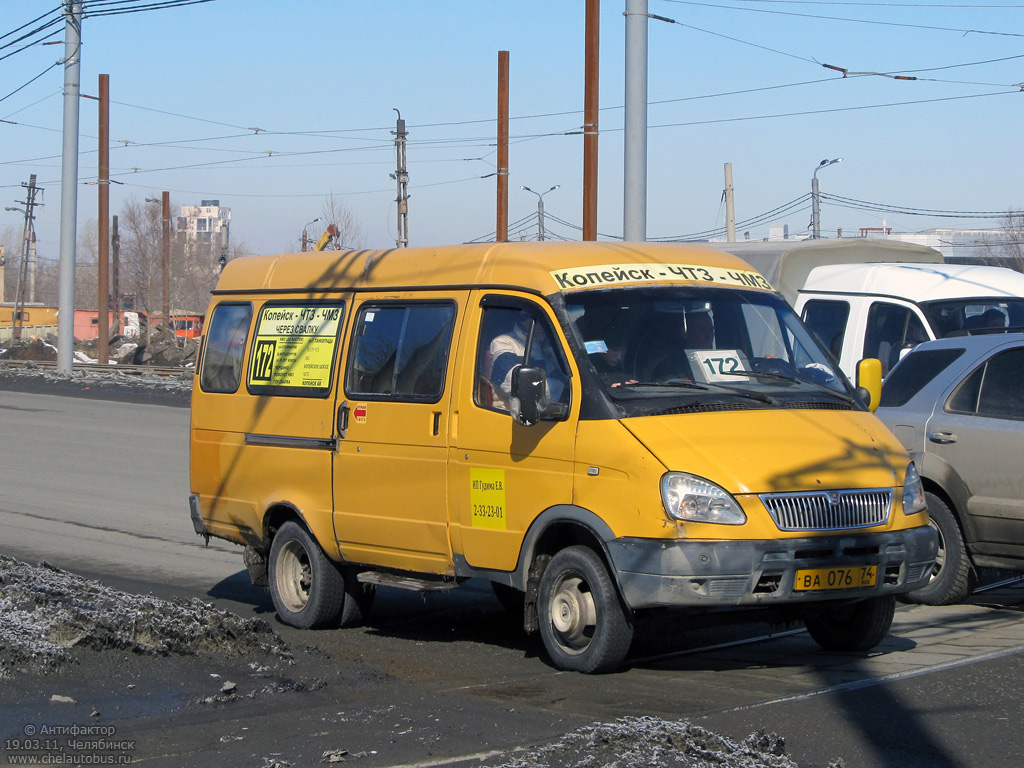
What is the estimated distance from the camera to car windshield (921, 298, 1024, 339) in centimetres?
1220

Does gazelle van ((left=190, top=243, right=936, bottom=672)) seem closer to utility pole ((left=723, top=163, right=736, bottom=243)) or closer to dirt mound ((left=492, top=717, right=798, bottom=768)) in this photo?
dirt mound ((left=492, top=717, right=798, bottom=768))

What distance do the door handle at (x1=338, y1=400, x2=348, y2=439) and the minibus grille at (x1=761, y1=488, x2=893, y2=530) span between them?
2.98 metres

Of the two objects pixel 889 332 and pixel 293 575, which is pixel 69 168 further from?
pixel 293 575

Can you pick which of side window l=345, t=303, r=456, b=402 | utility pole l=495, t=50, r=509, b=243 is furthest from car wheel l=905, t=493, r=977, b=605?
utility pole l=495, t=50, r=509, b=243

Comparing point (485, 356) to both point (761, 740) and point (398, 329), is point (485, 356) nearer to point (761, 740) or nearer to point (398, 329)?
point (398, 329)

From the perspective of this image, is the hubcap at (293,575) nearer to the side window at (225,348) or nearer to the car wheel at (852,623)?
the side window at (225,348)

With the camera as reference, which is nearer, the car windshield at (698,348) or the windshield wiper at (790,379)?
the car windshield at (698,348)

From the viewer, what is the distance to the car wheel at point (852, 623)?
6.99m

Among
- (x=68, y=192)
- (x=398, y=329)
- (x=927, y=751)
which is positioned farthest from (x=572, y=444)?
(x=68, y=192)

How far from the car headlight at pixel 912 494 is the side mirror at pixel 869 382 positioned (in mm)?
673

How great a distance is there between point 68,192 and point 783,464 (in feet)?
106

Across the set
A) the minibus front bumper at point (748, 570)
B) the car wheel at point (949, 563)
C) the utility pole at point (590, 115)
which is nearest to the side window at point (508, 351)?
the minibus front bumper at point (748, 570)

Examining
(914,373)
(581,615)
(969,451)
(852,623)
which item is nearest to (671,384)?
(581,615)

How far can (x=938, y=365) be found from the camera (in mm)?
9062
